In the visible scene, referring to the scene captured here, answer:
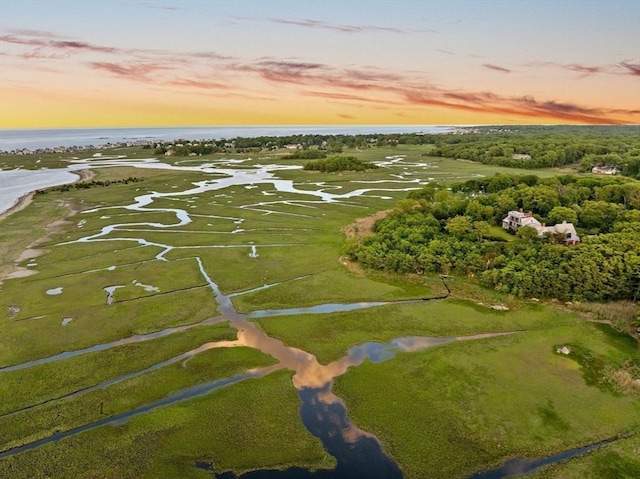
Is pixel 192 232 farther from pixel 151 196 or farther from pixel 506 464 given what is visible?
pixel 506 464

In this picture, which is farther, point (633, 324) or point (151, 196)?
point (151, 196)

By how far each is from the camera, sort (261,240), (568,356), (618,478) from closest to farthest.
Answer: (618,478) → (568,356) → (261,240)

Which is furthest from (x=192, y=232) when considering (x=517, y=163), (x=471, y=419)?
(x=517, y=163)

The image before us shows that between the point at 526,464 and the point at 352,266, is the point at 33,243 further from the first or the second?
the point at 526,464

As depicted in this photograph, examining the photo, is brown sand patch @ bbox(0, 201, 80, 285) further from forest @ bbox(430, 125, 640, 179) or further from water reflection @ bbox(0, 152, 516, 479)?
forest @ bbox(430, 125, 640, 179)

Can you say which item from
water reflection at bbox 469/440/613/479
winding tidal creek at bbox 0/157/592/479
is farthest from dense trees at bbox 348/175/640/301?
water reflection at bbox 469/440/613/479

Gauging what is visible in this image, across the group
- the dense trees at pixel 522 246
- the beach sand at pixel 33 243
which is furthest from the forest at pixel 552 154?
the beach sand at pixel 33 243

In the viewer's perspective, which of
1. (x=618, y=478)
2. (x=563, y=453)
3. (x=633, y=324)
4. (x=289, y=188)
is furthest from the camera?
(x=289, y=188)

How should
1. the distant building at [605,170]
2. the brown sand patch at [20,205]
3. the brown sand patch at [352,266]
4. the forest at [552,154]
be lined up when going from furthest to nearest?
the forest at [552,154]
the distant building at [605,170]
the brown sand patch at [20,205]
the brown sand patch at [352,266]

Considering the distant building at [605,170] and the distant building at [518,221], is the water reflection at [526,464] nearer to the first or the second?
the distant building at [518,221]
